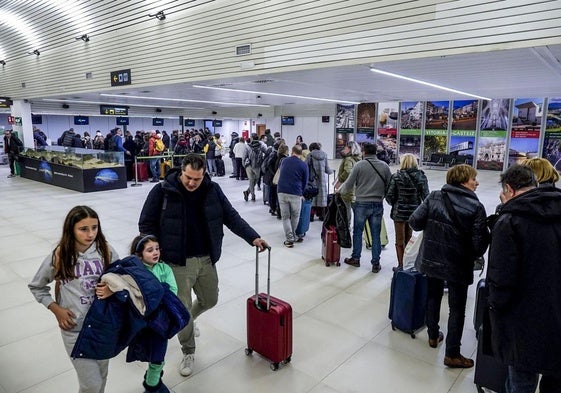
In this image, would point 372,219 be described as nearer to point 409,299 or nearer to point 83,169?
point 409,299

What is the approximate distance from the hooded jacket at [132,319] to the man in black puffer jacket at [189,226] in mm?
434

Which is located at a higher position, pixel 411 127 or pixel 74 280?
pixel 411 127

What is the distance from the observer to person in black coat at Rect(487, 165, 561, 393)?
1.93 m

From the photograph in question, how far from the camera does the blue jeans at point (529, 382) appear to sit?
210 cm

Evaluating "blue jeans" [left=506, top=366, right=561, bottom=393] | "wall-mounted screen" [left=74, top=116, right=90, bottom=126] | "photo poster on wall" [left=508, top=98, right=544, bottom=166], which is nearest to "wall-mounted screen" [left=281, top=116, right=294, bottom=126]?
"photo poster on wall" [left=508, top=98, right=544, bottom=166]

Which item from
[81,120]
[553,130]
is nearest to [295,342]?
[553,130]

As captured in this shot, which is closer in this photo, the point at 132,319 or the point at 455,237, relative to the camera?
the point at 132,319

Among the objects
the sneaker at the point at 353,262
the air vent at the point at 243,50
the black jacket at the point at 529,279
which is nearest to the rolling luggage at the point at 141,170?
the air vent at the point at 243,50

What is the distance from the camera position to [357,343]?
3.48 m

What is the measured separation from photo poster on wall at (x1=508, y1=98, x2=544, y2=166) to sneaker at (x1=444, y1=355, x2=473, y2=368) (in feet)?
50.9

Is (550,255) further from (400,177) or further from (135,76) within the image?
(135,76)

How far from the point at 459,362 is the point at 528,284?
1390 mm

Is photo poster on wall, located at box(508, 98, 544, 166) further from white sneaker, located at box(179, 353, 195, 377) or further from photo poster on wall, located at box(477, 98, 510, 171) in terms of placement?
white sneaker, located at box(179, 353, 195, 377)

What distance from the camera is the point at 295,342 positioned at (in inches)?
137
